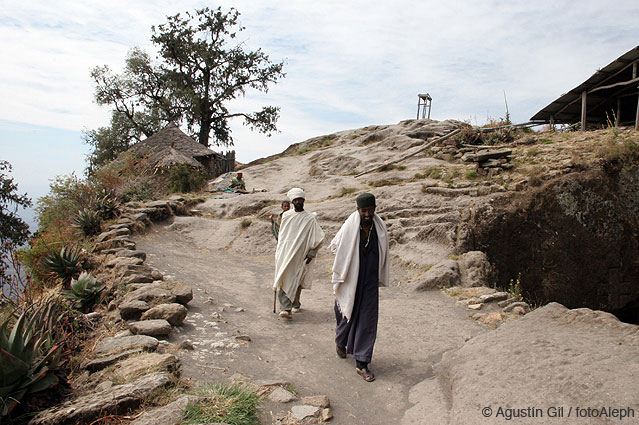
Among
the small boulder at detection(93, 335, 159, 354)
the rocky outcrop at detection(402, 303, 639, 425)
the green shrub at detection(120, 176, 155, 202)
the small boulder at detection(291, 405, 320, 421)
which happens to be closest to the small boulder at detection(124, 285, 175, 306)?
the small boulder at detection(93, 335, 159, 354)

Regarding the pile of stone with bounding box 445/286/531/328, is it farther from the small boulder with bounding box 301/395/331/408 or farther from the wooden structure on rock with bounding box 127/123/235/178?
the wooden structure on rock with bounding box 127/123/235/178

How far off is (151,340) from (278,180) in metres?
15.1

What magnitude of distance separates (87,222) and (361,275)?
8.81 meters

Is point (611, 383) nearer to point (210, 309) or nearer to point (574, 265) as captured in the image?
point (210, 309)

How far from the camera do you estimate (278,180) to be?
19.5 metres

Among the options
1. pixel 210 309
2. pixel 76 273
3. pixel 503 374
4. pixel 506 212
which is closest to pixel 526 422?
pixel 503 374

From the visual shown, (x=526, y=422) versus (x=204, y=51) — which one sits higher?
(x=204, y=51)

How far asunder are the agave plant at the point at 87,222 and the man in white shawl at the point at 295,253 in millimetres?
6592

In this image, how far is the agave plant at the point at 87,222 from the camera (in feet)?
36.0

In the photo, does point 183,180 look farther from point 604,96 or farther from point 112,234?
point 604,96

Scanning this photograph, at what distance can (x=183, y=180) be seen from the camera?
57.1 feet

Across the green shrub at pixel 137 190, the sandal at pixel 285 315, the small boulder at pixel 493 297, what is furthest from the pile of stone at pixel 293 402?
the green shrub at pixel 137 190

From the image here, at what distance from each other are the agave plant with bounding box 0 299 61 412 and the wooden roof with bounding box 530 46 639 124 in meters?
13.5

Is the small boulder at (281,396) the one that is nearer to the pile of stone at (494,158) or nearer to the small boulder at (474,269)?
the small boulder at (474,269)
